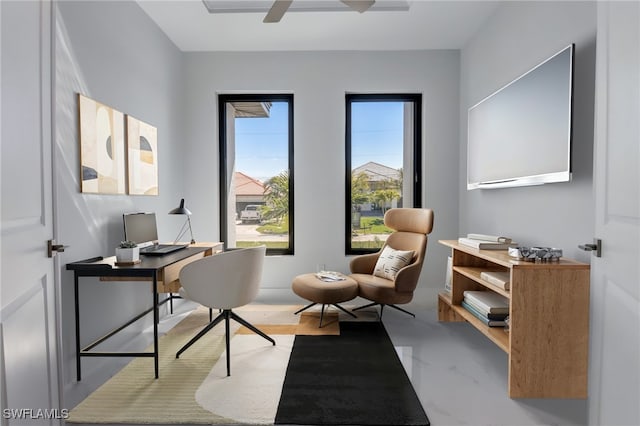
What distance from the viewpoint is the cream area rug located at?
1.90 m

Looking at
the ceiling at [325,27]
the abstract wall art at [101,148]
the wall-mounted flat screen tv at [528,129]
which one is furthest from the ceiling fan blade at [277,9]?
the wall-mounted flat screen tv at [528,129]

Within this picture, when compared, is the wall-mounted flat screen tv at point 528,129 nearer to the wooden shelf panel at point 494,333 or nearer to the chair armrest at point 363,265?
the wooden shelf panel at point 494,333

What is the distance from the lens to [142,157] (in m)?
3.16

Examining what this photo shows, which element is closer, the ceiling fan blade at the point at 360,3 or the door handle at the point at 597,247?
the door handle at the point at 597,247

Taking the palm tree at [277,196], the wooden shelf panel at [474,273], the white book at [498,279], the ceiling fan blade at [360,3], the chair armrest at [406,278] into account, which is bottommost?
the chair armrest at [406,278]

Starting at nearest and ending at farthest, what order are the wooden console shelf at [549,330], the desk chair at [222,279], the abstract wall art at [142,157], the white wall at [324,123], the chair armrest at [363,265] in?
the wooden console shelf at [549,330], the desk chair at [222,279], the abstract wall art at [142,157], the chair armrest at [363,265], the white wall at [324,123]

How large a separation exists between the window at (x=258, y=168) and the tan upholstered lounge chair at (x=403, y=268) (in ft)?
3.39

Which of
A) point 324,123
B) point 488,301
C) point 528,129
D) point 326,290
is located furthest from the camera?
point 324,123

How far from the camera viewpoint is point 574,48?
213 cm

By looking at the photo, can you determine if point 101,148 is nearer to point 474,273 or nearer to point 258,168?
point 258,168

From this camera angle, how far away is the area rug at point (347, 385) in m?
1.89

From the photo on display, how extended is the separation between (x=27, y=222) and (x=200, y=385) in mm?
1340

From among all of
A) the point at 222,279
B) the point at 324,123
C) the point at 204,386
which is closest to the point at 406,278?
the point at 222,279

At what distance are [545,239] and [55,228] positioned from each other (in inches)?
111
